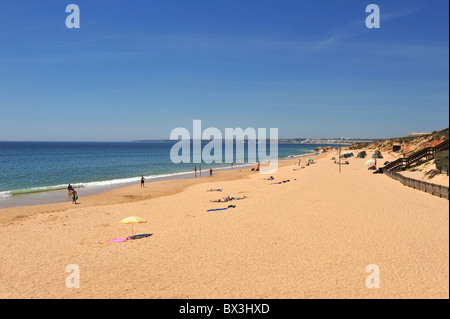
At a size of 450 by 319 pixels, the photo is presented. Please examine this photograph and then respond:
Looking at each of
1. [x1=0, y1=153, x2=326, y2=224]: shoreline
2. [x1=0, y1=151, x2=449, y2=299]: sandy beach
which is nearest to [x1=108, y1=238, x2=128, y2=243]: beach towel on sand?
[x1=0, y1=151, x2=449, y2=299]: sandy beach

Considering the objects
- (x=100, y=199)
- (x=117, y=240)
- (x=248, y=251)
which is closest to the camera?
(x=248, y=251)

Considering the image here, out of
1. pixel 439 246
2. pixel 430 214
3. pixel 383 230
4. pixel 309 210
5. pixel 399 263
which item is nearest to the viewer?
pixel 439 246

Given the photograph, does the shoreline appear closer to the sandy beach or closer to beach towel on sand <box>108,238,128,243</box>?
the sandy beach

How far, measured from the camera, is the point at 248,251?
14555mm

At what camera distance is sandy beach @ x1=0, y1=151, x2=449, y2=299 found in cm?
905

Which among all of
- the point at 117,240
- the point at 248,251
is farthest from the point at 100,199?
the point at 248,251

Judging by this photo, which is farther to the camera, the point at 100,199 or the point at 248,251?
the point at 100,199

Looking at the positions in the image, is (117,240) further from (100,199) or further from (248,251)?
(100,199)

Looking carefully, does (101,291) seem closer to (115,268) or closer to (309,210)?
(115,268)

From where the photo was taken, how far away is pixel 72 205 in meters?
30.0

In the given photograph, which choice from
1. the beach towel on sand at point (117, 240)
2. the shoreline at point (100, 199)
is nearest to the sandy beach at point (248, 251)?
the beach towel on sand at point (117, 240)

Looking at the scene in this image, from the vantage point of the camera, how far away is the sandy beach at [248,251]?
9047 mm
